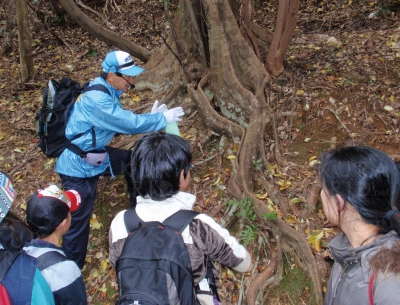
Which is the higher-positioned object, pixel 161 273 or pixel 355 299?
pixel 355 299

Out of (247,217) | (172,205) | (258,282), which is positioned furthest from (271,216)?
(172,205)

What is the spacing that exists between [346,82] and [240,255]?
399 centimetres

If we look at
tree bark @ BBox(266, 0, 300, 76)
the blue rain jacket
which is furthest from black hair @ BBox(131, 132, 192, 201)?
tree bark @ BBox(266, 0, 300, 76)

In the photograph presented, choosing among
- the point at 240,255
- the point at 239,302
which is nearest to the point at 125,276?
the point at 240,255

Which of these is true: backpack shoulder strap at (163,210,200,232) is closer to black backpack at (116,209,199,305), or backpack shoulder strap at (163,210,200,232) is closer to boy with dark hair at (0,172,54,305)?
black backpack at (116,209,199,305)

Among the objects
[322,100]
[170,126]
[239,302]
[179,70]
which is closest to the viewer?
[239,302]

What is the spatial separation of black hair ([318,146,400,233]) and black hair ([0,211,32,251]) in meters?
1.96

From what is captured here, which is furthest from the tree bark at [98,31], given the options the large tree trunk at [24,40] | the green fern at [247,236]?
the green fern at [247,236]

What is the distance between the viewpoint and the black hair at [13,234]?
214 centimetres

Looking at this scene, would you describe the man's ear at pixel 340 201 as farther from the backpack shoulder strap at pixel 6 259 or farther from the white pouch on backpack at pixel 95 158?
the white pouch on backpack at pixel 95 158

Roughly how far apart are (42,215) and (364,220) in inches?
89.0

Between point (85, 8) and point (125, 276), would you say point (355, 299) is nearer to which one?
point (125, 276)

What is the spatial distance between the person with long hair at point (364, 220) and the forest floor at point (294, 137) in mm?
1725

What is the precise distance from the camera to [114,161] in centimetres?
412
